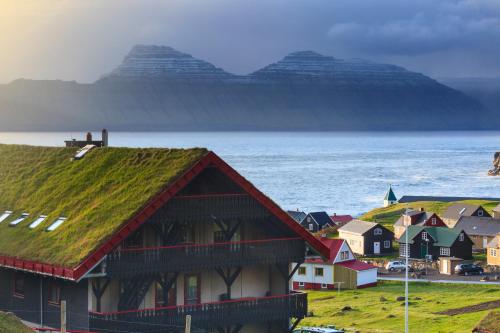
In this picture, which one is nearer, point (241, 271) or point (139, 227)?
point (139, 227)

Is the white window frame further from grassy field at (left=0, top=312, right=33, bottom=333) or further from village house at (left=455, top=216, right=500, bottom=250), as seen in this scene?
grassy field at (left=0, top=312, right=33, bottom=333)

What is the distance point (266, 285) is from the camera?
41562 millimetres

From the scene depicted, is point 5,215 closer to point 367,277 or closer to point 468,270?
point 367,277

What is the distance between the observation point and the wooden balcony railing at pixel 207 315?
36.7m

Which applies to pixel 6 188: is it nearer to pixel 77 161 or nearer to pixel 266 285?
pixel 77 161

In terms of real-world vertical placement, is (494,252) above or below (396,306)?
above

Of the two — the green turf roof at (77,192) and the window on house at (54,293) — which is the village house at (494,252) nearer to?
the green turf roof at (77,192)

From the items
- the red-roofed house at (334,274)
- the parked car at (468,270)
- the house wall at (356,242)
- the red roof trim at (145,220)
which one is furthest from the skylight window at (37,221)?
the house wall at (356,242)

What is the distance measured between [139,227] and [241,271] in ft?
16.4

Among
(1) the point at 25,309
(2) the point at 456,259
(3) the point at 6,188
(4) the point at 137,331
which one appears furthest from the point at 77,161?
(2) the point at 456,259

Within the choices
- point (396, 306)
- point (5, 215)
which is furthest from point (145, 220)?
point (396, 306)

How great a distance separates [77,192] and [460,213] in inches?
3914

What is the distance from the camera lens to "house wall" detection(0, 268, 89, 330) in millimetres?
37031

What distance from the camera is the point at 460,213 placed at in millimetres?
135375
